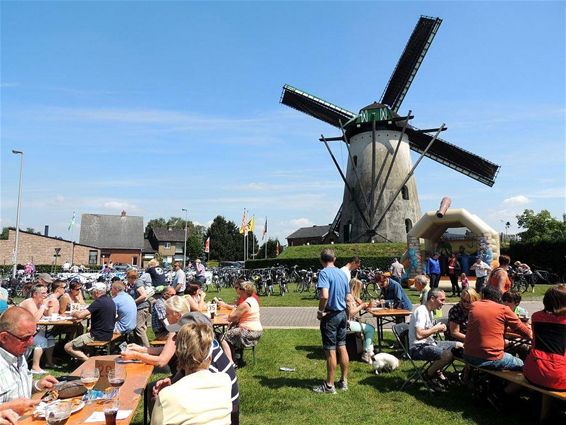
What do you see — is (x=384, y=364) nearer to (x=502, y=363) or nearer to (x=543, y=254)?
(x=502, y=363)

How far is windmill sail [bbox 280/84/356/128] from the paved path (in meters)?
25.0

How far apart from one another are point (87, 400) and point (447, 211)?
20.2m

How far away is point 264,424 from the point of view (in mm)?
5328

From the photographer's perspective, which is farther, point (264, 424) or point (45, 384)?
point (264, 424)

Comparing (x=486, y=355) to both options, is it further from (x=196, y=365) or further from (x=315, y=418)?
(x=196, y=365)

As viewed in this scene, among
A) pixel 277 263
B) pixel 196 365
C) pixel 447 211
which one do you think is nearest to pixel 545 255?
pixel 447 211

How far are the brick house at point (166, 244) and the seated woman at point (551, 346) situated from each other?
252 feet

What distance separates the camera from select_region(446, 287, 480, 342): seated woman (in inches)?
265

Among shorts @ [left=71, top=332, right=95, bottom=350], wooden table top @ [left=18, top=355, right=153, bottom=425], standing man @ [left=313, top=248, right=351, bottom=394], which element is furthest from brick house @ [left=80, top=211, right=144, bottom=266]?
wooden table top @ [left=18, top=355, right=153, bottom=425]

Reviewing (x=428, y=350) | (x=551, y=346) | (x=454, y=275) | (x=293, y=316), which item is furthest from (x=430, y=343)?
(x=454, y=275)

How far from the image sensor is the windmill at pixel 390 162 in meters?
34.2

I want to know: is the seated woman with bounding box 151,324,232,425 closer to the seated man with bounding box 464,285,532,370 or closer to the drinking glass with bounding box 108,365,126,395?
the drinking glass with bounding box 108,365,126,395

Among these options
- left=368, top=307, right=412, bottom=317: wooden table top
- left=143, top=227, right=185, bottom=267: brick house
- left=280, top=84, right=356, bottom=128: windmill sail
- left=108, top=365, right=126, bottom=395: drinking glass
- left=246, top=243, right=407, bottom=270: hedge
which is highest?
left=280, top=84, right=356, bottom=128: windmill sail

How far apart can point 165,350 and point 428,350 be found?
12.6ft
